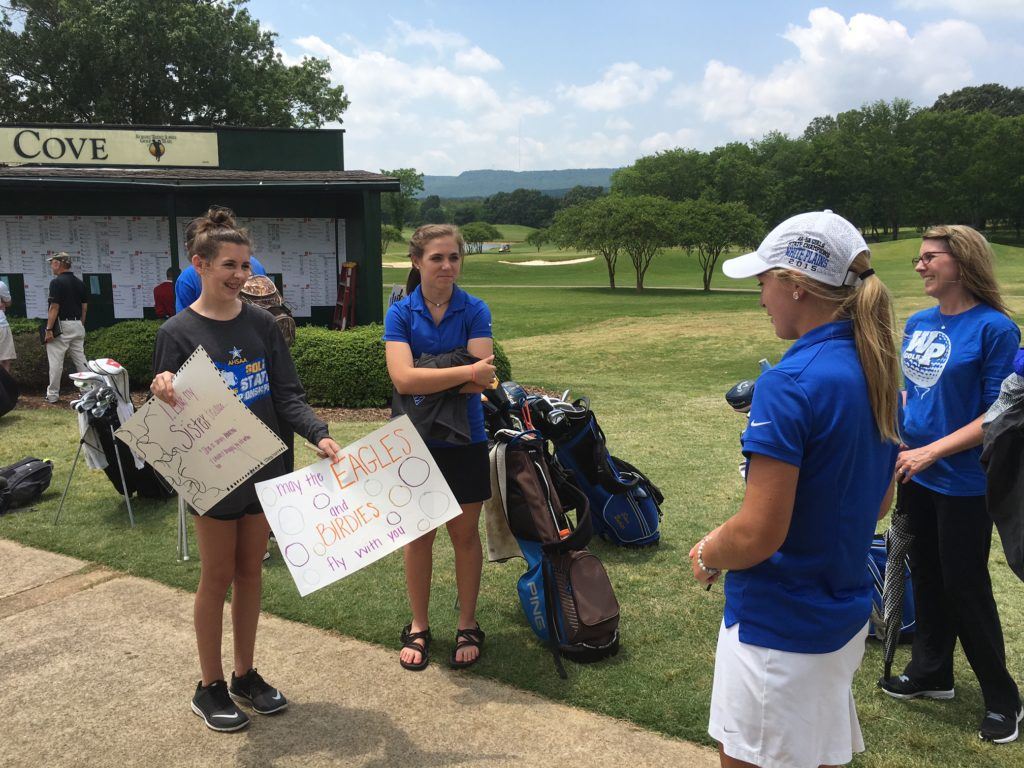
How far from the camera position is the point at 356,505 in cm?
321

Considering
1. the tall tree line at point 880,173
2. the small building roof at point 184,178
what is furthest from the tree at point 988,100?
the small building roof at point 184,178

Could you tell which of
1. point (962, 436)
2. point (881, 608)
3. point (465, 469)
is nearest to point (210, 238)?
point (465, 469)

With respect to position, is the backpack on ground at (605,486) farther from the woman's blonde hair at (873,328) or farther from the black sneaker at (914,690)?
the woman's blonde hair at (873,328)

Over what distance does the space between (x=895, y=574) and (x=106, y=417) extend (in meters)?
5.21

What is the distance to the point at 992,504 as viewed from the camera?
2580mm

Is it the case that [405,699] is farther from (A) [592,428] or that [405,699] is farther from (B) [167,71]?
(B) [167,71]

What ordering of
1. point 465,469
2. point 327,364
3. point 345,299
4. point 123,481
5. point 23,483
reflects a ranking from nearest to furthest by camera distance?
point 465,469 → point 123,481 → point 23,483 → point 327,364 → point 345,299

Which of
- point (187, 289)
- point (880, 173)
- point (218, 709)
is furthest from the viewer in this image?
point (880, 173)

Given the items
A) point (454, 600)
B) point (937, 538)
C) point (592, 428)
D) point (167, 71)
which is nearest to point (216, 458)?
point (454, 600)

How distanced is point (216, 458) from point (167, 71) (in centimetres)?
3870

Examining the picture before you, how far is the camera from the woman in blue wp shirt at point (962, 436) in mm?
3189

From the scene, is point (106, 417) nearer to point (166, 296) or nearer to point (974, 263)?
point (974, 263)

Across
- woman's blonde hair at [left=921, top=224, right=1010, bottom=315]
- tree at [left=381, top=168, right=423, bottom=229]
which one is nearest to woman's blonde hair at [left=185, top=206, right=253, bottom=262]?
woman's blonde hair at [left=921, top=224, right=1010, bottom=315]

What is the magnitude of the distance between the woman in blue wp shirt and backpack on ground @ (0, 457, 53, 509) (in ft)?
19.9
